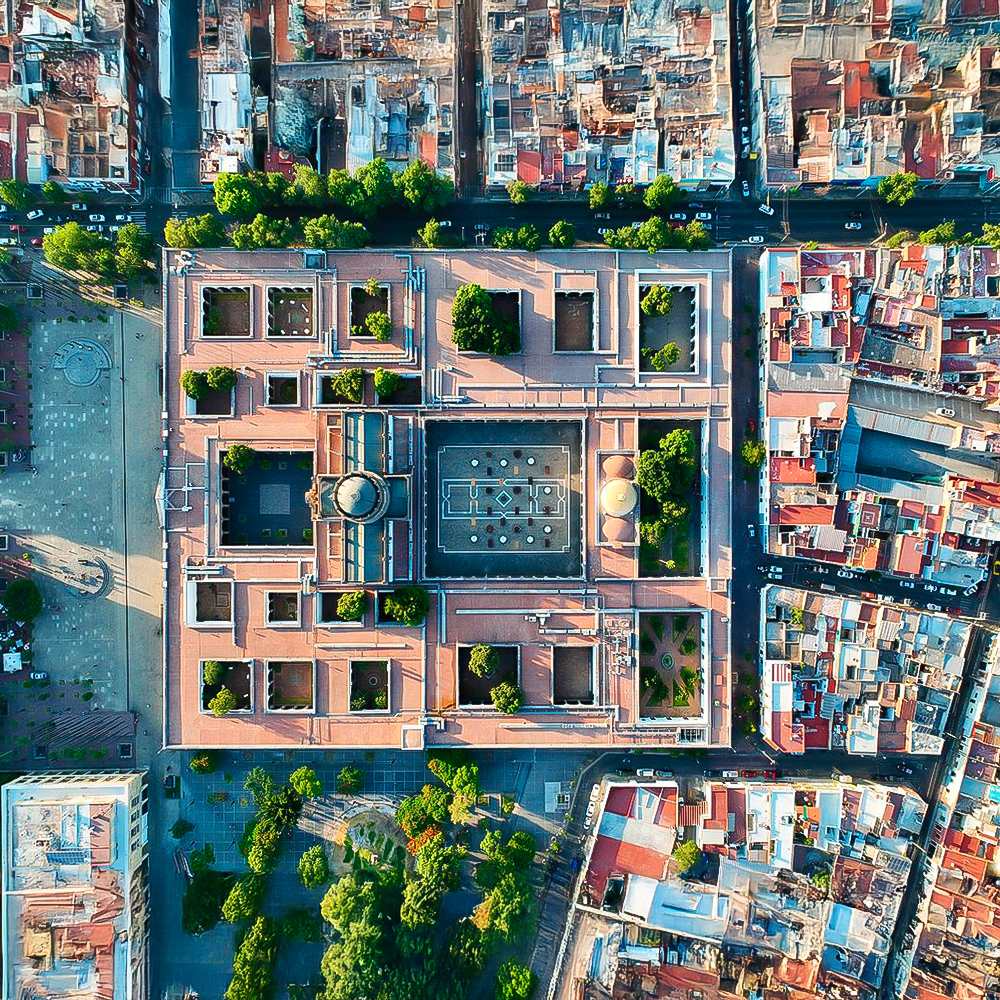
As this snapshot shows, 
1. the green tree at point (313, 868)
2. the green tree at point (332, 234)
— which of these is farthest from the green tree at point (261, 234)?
the green tree at point (313, 868)

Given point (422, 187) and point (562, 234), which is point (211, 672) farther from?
point (562, 234)

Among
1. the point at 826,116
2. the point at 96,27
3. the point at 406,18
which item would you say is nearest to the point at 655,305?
the point at 826,116

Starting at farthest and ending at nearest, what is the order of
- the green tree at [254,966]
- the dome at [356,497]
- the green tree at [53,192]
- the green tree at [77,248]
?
the green tree at [53,192] < the green tree at [77,248] < the green tree at [254,966] < the dome at [356,497]

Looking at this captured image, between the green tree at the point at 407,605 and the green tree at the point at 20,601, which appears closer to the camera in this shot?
the green tree at the point at 407,605

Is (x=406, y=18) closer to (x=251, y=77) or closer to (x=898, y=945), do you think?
(x=251, y=77)

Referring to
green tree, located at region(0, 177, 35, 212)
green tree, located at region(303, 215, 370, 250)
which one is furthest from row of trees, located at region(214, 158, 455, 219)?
green tree, located at region(0, 177, 35, 212)

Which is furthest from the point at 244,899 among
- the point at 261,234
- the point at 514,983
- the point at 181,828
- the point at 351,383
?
the point at 261,234

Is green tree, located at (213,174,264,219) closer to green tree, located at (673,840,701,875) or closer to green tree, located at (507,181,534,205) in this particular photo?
green tree, located at (507,181,534,205)

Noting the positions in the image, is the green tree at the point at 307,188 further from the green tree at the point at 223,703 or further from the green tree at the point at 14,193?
the green tree at the point at 223,703

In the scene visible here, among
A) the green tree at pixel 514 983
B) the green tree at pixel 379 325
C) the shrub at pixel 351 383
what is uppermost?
the green tree at pixel 379 325
